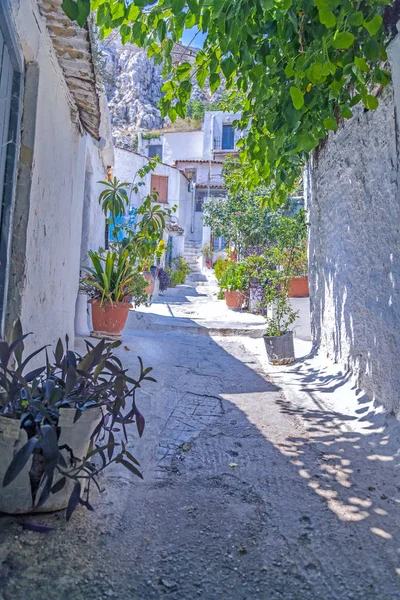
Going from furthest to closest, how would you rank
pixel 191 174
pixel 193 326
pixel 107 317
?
pixel 191 174
pixel 193 326
pixel 107 317

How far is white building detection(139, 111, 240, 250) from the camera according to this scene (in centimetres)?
3066

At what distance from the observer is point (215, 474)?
243 centimetres

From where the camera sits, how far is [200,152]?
33562 mm

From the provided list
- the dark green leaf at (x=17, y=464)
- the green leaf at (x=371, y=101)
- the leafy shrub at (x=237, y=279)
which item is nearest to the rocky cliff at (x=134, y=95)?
the leafy shrub at (x=237, y=279)

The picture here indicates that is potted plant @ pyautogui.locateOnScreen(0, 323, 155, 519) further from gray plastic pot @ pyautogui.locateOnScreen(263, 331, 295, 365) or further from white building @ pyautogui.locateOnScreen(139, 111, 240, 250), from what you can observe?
white building @ pyautogui.locateOnScreen(139, 111, 240, 250)

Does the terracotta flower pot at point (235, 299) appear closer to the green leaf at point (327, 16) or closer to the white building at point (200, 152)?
the green leaf at point (327, 16)

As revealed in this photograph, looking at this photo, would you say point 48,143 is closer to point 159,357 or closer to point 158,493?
point 158,493

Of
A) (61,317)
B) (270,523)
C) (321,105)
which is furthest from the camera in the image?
(61,317)

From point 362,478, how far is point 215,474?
763 mm

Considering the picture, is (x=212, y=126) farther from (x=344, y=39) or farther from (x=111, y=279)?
(x=344, y=39)

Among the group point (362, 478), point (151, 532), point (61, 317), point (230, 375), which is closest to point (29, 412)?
point (151, 532)

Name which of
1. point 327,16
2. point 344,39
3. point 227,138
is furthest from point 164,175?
point 327,16

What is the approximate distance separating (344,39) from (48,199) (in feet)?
6.81

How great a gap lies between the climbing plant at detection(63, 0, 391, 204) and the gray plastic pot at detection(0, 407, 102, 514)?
1539 mm
